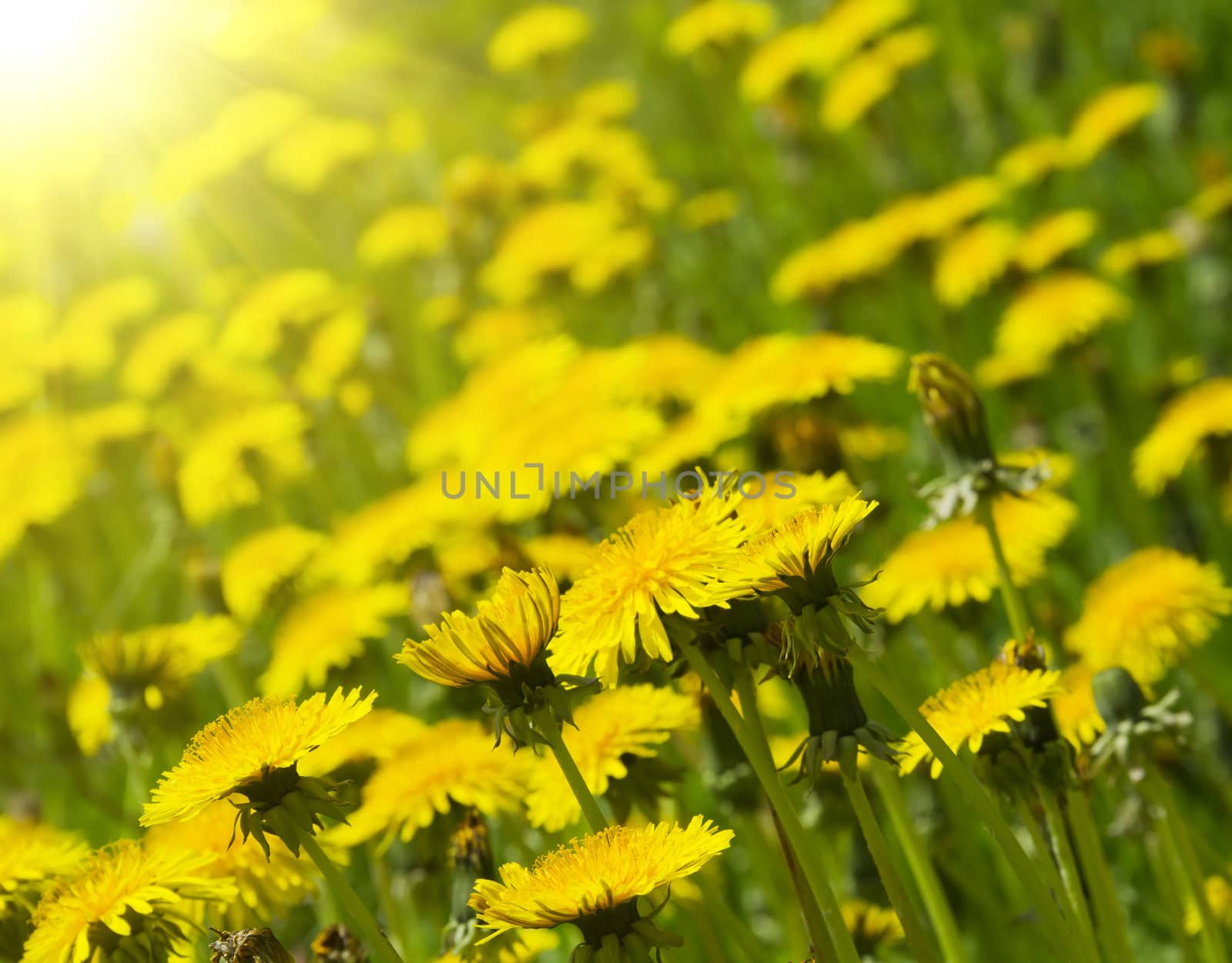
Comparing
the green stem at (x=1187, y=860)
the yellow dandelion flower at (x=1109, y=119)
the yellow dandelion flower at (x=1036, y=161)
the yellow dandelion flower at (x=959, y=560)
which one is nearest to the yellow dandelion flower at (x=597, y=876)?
the green stem at (x=1187, y=860)

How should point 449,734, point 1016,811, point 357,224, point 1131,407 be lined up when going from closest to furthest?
point 1016,811 < point 449,734 < point 1131,407 < point 357,224

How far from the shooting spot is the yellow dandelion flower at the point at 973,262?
3.00 meters

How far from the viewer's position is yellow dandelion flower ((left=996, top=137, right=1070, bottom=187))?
3375 millimetres

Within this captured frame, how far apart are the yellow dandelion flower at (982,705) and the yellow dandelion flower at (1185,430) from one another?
1117mm

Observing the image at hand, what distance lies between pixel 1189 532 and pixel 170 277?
4.36 metres

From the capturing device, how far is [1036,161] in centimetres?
337

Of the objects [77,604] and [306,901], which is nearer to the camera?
[306,901]

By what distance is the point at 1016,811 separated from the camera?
1354 millimetres

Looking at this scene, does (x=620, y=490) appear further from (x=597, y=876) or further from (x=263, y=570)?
(x=597, y=876)

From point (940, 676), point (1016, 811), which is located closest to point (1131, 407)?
point (940, 676)

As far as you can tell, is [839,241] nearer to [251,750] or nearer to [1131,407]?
[1131,407]

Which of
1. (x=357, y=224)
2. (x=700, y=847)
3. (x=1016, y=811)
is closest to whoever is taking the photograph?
(x=700, y=847)

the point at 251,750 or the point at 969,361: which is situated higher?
the point at 969,361

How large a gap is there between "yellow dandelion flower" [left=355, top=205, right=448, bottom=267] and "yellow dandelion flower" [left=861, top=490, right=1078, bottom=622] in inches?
95.7
